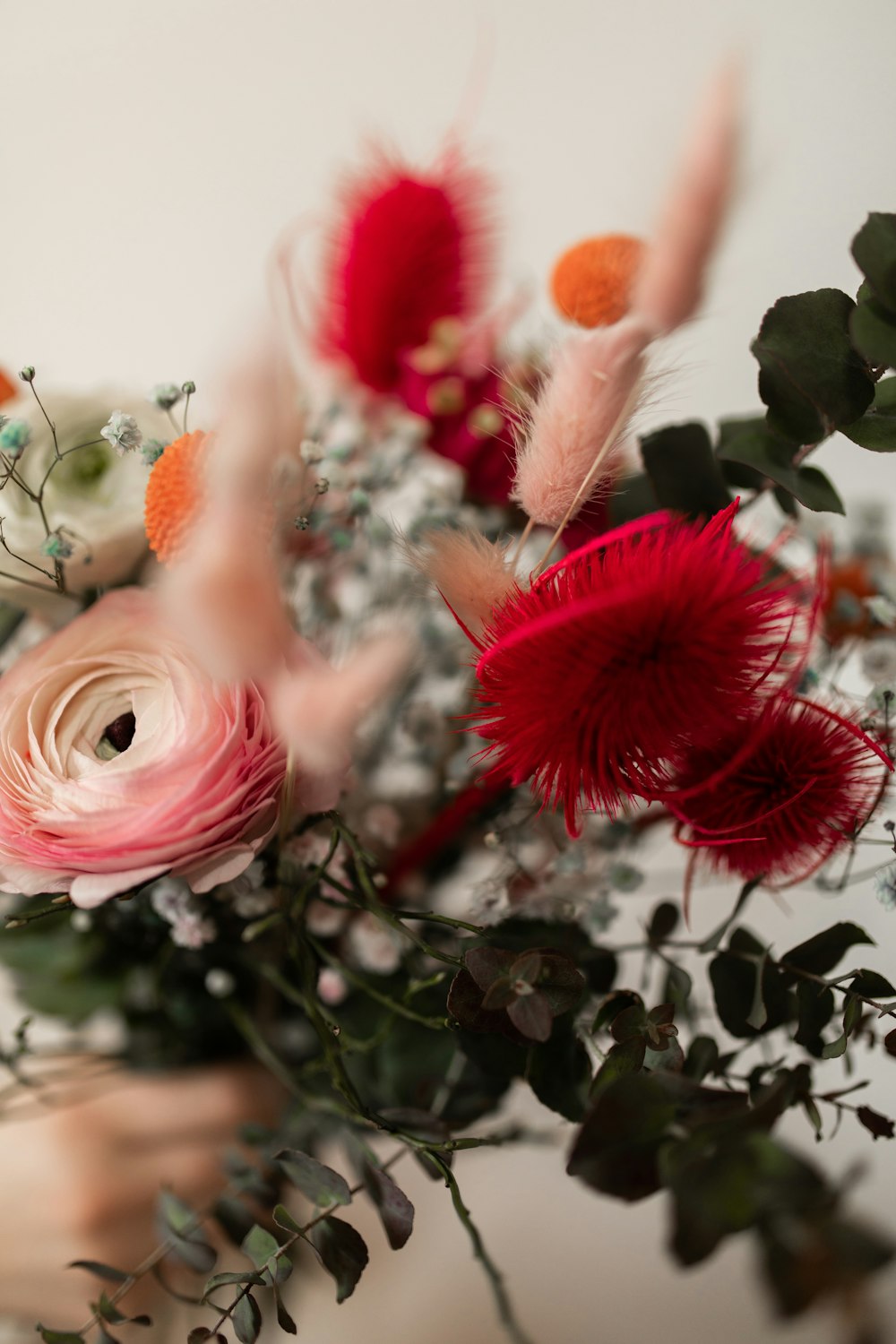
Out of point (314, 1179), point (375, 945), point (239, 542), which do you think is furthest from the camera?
point (375, 945)

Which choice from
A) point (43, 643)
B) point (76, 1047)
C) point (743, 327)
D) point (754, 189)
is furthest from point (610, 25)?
point (76, 1047)

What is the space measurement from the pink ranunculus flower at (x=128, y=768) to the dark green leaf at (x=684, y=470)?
170mm

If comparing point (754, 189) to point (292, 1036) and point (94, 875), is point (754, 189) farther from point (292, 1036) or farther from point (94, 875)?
point (292, 1036)

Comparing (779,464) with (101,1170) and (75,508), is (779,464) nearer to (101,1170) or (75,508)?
(75,508)

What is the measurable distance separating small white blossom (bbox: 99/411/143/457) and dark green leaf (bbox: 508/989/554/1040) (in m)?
0.21

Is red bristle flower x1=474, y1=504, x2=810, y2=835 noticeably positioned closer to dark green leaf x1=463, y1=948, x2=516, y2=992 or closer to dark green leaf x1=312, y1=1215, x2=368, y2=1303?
dark green leaf x1=463, y1=948, x2=516, y2=992

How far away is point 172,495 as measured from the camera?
0.27 metres

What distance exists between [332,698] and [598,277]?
0.23 metres

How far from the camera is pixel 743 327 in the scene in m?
0.62

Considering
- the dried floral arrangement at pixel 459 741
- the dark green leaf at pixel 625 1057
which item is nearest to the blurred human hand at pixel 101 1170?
the dried floral arrangement at pixel 459 741

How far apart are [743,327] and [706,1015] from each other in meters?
0.45

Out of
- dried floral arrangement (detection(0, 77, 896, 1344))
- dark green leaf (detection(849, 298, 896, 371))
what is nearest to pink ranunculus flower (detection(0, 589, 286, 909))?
dried floral arrangement (detection(0, 77, 896, 1344))

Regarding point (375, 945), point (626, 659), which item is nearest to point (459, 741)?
point (375, 945)

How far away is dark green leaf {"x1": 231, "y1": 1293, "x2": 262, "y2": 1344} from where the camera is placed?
0.91ft
